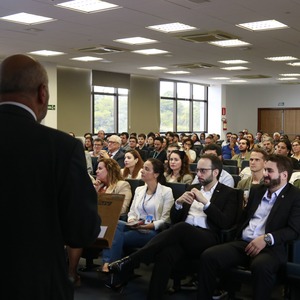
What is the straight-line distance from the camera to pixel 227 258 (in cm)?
336

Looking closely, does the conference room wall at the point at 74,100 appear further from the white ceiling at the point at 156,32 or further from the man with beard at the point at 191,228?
the man with beard at the point at 191,228

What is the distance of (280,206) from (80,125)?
39.4 feet

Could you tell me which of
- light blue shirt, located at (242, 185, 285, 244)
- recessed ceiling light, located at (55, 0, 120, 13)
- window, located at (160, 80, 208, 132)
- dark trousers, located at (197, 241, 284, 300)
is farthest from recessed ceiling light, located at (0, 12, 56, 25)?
window, located at (160, 80, 208, 132)

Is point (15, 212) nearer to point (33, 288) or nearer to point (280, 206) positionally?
point (33, 288)

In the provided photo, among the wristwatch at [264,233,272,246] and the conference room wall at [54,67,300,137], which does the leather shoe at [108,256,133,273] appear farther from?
the conference room wall at [54,67,300,137]

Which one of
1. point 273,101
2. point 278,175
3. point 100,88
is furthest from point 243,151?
point 273,101

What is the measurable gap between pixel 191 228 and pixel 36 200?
246 centimetres

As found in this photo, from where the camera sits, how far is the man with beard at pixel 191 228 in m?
3.52

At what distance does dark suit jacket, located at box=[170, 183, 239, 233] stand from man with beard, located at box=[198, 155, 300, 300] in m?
0.16

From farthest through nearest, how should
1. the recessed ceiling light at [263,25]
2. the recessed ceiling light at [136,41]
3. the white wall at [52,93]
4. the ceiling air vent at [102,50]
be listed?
the white wall at [52,93] → the ceiling air vent at [102,50] → the recessed ceiling light at [136,41] → the recessed ceiling light at [263,25]

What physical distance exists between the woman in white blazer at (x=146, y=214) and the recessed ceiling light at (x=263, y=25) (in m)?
4.44

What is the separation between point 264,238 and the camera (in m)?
3.30

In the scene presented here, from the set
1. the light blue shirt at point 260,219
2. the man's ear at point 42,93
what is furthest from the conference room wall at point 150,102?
the man's ear at point 42,93

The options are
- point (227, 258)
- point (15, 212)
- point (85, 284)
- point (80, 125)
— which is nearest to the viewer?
point (15, 212)
